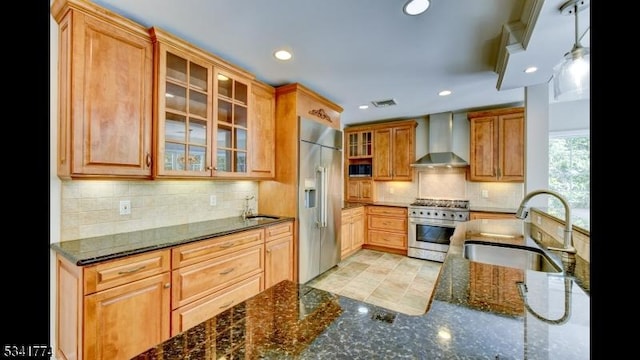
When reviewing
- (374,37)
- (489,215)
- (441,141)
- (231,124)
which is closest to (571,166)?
(489,215)

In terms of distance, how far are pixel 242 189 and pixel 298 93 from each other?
4.32 feet

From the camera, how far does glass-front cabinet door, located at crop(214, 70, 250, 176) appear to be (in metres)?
2.51

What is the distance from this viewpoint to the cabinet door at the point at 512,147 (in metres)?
3.81

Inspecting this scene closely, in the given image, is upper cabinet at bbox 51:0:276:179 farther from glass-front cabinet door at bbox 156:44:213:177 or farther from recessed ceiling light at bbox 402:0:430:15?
recessed ceiling light at bbox 402:0:430:15

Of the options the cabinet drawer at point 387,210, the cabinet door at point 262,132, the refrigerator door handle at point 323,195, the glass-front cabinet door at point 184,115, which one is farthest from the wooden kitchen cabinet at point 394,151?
the glass-front cabinet door at point 184,115

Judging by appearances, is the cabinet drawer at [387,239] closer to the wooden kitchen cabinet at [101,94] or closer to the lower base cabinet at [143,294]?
the lower base cabinet at [143,294]

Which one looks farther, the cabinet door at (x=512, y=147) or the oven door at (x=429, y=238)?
the oven door at (x=429, y=238)

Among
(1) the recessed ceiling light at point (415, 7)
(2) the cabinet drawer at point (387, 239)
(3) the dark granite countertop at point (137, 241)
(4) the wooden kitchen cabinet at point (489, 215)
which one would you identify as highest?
(1) the recessed ceiling light at point (415, 7)

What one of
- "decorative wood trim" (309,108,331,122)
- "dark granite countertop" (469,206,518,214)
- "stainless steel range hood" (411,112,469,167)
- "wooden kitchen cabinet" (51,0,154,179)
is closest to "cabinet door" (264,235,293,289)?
"wooden kitchen cabinet" (51,0,154,179)

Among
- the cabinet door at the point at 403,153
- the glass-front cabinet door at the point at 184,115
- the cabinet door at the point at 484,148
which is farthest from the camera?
the cabinet door at the point at 403,153

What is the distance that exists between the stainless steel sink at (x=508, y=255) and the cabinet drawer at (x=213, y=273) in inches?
71.5
